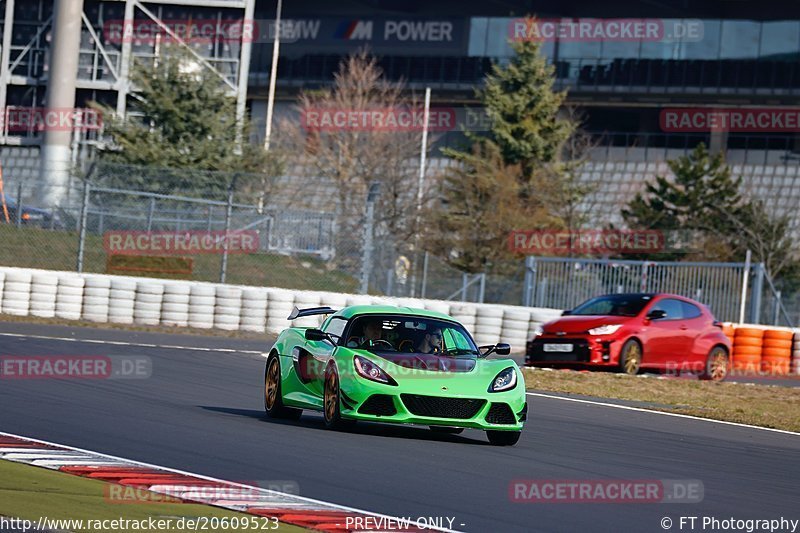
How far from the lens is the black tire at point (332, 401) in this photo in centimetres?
1195

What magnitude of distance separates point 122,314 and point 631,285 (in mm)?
10470

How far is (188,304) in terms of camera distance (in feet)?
89.3

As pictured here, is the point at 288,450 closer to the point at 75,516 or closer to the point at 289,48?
the point at 75,516

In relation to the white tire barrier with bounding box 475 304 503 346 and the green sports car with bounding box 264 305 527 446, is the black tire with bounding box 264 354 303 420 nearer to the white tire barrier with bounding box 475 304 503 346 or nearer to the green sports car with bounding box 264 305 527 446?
the green sports car with bounding box 264 305 527 446

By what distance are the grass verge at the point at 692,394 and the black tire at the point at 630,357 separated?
0.28 meters

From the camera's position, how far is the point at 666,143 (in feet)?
186

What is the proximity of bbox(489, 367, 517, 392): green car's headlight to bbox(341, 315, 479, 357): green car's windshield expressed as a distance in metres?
0.51

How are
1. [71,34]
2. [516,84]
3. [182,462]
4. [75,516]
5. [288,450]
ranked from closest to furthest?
1. [75,516]
2. [182,462]
3. [288,450]
4. [71,34]
5. [516,84]

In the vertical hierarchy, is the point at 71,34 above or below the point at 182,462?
above

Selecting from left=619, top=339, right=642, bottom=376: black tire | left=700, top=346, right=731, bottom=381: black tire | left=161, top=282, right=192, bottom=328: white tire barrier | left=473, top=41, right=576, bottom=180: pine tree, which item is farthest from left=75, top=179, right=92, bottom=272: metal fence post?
left=473, top=41, right=576, bottom=180: pine tree

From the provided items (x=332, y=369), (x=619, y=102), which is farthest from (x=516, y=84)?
(x=332, y=369)

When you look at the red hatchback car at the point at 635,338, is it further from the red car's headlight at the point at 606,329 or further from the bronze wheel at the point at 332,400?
the bronze wheel at the point at 332,400

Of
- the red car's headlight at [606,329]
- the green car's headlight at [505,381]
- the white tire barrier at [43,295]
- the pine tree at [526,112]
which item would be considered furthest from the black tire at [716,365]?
the pine tree at [526,112]

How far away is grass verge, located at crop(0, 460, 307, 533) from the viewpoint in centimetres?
700
